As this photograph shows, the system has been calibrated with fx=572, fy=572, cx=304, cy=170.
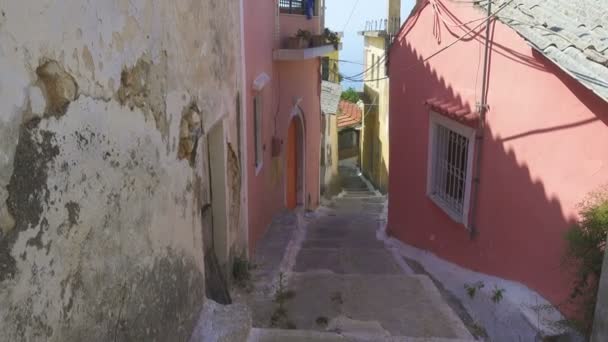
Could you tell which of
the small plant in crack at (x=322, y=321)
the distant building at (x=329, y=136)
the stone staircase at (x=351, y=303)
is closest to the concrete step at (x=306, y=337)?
the stone staircase at (x=351, y=303)

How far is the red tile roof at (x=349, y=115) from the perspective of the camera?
26578 mm

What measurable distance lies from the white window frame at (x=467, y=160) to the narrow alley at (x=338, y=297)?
102 cm

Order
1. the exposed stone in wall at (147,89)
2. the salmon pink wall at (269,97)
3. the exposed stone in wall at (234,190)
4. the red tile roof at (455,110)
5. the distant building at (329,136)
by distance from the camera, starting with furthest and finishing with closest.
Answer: the distant building at (329,136) → the salmon pink wall at (269,97) → the red tile roof at (455,110) → the exposed stone in wall at (234,190) → the exposed stone in wall at (147,89)

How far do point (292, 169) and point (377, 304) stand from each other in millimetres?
7926

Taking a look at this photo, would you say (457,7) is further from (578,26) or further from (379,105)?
(379,105)

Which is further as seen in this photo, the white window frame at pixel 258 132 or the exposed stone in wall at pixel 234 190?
the white window frame at pixel 258 132

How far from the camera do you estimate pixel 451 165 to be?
749 cm

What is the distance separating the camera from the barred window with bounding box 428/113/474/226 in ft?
22.5

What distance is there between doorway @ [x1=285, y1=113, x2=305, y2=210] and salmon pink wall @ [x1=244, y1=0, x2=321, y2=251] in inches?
14.9

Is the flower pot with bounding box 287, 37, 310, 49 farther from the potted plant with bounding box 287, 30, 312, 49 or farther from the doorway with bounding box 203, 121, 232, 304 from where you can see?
the doorway with bounding box 203, 121, 232, 304

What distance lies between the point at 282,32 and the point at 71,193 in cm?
917

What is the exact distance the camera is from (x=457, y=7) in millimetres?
7309

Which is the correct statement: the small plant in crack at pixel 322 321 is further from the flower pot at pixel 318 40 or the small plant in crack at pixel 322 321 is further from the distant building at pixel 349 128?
the distant building at pixel 349 128

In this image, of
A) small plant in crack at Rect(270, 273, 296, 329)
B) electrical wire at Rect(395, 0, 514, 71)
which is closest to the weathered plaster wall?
small plant in crack at Rect(270, 273, 296, 329)
